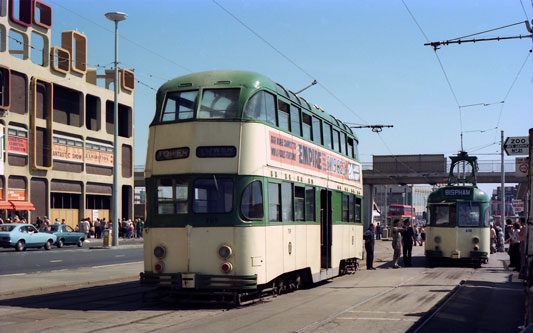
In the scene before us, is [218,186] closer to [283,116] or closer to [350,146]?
[283,116]

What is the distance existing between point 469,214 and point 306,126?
11832mm

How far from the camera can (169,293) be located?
14.1 metres

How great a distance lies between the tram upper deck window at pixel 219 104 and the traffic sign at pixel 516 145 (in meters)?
12.6

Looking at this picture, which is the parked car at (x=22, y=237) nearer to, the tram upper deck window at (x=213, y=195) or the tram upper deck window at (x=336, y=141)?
the tram upper deck window at (x=336, y=141)

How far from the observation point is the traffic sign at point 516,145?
23.1m

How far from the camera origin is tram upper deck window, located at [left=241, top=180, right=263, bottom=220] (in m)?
13.5

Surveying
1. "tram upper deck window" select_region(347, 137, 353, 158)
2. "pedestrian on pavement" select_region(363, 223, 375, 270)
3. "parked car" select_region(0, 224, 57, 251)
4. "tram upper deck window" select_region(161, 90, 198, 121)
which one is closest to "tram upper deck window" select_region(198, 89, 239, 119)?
"tram upper deck window" select_region(161, 90, 198, 121)

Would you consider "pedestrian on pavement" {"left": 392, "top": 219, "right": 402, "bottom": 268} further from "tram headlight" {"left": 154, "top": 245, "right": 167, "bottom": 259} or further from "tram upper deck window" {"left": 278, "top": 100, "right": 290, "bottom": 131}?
"tram headlight" {"left": 154, "top": 245, "right": 167, "bottom": 259}

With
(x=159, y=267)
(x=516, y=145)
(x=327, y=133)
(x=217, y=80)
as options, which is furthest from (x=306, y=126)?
(x=516, y=145)

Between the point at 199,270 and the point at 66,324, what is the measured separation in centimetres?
291

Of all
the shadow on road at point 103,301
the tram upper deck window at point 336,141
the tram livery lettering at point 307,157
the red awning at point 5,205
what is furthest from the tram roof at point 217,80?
the red awning at point 5,205

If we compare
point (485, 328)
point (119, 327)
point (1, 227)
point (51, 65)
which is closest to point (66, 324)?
point (119, 327)

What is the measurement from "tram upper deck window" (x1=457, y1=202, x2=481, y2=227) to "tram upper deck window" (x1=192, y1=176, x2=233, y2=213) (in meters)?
15.3

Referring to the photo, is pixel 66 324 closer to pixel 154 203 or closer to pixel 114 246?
pixel 154 203
